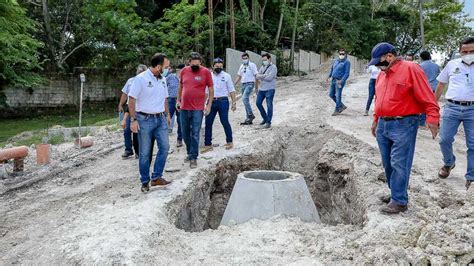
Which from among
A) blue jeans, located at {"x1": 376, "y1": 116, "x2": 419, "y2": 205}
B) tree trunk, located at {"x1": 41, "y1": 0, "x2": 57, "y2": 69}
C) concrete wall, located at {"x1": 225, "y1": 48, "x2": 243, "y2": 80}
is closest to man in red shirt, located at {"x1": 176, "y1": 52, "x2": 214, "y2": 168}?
blue jeans, located at {"x1": 376, "y1": 116, "x2": 419, "y2": 205}

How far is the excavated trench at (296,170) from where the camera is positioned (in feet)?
21.4

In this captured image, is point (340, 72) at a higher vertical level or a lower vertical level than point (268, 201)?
higher

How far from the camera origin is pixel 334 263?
13.4 ft

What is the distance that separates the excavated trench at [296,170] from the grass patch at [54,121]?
851cm

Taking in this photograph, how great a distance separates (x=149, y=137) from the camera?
620 centimetres

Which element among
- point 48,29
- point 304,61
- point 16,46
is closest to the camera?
point 16,46

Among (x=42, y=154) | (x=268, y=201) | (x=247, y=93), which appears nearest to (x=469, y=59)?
(x=268, y=201)

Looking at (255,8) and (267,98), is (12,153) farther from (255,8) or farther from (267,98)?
(255,8)

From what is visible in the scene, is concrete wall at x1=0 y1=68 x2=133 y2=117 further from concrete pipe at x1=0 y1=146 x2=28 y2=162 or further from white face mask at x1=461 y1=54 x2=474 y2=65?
white face mask at x1=461 y1=54 x2=474 y2=65

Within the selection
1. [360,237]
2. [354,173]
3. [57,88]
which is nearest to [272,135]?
[354,173]

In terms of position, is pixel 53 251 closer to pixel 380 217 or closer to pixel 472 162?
pixel 380 217

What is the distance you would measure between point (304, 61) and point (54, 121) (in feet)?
59.7

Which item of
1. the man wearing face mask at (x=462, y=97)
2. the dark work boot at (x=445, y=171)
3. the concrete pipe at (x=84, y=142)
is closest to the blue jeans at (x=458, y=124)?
the man wearing face mask at (x=462, y=97)

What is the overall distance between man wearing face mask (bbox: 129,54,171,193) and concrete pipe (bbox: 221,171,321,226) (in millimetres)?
→ 1177
